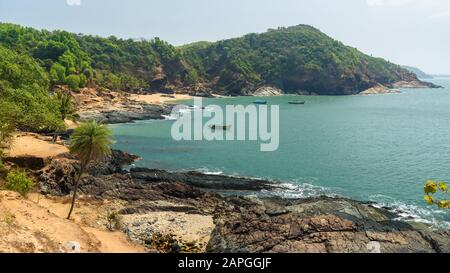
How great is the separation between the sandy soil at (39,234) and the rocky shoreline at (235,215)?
293 cm

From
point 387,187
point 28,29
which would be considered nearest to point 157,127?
point 387,187

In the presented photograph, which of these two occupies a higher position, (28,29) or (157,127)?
(28,29)

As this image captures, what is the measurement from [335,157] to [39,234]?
56662 mm

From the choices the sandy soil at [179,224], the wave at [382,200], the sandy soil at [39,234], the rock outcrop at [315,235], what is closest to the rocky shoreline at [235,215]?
the rock outcrop at [315,235]

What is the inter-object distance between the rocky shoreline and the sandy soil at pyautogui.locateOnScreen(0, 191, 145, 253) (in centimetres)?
293

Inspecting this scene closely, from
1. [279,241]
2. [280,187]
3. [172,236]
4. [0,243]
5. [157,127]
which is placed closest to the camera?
[0,243]

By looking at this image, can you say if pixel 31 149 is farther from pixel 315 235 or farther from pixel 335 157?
pixel 335 157

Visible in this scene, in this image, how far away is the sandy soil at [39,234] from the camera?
25.0 metres

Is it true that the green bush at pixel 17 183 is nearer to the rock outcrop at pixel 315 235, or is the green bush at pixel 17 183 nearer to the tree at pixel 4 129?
the tree at pixel 4 129

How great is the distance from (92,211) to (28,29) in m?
180

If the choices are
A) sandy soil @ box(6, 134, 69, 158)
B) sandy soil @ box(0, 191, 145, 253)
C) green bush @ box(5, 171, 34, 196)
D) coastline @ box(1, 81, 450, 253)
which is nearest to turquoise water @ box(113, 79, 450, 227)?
coastline @ box(1, 81, 450, 253)

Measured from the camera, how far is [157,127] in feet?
341

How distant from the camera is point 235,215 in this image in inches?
1624

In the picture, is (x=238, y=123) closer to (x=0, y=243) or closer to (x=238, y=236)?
(x=238, y=236)
